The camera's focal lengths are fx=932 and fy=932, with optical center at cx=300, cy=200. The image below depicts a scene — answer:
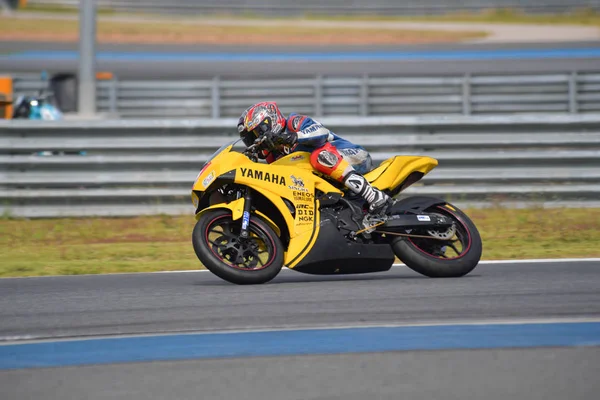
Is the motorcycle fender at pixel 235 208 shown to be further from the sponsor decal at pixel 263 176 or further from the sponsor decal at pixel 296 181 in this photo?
the sponsor decal at pixel 296 181

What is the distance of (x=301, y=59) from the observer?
27422mm

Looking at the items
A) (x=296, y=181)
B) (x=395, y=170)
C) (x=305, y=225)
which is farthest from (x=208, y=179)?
(x=395, y=170)

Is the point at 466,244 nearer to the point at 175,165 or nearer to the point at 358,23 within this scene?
the point at 175,165

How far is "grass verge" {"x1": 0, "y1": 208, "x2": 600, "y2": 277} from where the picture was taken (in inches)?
343

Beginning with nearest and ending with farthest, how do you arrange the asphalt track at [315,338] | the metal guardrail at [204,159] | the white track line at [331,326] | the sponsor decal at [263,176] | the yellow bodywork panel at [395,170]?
1. the asphalt track at [315,338]
2. the white track line at [331,326]
3. the sponsor decal at [263,176]
4. the yellow bodywork panel at [395,170]
5. the metal guardrail at [204,159]

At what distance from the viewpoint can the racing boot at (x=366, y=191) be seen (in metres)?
6.86

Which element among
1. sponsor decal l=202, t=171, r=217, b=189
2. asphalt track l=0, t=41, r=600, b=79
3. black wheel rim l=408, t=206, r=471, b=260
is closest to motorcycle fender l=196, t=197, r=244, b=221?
sponsor decal l=202, t=171, r=217, b=189

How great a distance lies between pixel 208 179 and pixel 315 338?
2.12m

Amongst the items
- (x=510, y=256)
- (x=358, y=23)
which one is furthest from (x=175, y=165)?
(x=358, y=23)

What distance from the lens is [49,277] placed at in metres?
7.89

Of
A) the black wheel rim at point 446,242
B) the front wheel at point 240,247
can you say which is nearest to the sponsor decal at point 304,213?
the front wheel at point 240,247

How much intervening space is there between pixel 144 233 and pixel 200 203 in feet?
14.0

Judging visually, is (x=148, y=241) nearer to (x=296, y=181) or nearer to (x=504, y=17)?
(x=296, y=181)

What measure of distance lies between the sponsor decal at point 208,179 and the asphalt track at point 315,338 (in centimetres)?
77
